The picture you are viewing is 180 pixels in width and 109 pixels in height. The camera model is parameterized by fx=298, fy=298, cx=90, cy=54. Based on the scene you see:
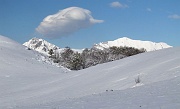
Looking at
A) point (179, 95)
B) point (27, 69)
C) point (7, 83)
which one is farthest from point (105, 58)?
point (179, 95)

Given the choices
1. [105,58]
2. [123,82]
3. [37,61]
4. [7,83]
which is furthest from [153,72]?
[105,58]

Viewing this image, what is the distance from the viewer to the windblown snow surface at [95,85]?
10.7 m

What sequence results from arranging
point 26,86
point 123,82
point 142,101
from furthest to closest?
point 26,86, point 123,82, point 142,101

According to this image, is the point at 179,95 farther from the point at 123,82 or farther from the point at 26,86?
the point at 26,86

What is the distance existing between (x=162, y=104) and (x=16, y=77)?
77.6ft

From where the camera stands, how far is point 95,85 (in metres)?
20.2

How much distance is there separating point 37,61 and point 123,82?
82.4ft

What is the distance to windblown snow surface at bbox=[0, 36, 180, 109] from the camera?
10680 millimetres

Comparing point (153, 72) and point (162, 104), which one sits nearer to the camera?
point (162, 104)

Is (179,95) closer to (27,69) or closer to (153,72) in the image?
(153,72)

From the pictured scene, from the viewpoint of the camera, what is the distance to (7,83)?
90.0 ft

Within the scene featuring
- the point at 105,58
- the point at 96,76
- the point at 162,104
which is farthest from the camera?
the point at 105,58

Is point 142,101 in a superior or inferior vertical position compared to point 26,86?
inferior

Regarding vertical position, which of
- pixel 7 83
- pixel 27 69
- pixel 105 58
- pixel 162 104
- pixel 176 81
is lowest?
pixel 162 104
